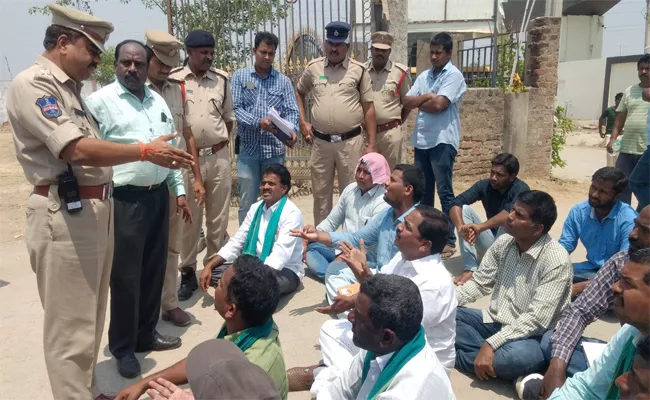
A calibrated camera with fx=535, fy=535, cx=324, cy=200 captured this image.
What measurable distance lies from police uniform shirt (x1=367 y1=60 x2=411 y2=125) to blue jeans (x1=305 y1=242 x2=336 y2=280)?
1.55 metres

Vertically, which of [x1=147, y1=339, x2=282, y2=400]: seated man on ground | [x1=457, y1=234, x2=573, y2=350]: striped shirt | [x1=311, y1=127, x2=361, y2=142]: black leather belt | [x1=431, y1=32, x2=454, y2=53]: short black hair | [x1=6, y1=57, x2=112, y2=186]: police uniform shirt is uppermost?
[x1=431, y1=32, x2=454, y2=53]: short black hair

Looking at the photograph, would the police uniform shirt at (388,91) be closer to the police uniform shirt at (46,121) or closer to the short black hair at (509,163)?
the short black hair at (509,163)

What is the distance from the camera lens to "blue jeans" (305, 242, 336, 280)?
5.13 metres

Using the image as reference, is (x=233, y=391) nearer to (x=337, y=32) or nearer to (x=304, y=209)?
(x=337, y=32)

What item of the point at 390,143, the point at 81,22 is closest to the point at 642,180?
the point at 390,143

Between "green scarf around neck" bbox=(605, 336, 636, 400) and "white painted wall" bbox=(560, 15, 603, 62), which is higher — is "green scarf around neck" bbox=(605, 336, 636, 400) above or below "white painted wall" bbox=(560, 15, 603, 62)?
below

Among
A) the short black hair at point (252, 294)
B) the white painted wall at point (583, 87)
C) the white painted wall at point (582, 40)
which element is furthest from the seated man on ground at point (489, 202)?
the white painted wall at point (582, 40)

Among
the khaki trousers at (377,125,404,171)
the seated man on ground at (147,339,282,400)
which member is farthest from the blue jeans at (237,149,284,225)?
the seated man on ground at (147,339,282,400)

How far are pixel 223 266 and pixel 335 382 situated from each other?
6.84ft

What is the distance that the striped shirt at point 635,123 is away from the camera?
602cm

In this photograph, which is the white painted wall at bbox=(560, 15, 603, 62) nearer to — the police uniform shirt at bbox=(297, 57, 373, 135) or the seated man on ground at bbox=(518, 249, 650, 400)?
the police uniform shirt at bbox=(297, 57, 373, 135)

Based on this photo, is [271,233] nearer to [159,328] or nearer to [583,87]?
[159,328]

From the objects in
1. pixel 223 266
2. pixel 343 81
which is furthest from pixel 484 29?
pixel 223 266

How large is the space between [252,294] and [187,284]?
283 centimetres
